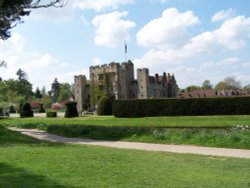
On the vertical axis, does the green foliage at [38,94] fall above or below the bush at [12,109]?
above

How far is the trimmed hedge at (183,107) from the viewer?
119ft

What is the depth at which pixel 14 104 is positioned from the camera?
91438 mm

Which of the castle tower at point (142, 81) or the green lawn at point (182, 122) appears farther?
the castle tower at point (142, 81)

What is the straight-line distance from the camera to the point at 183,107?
126 feet

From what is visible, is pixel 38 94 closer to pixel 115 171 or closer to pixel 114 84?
pixel 114 84

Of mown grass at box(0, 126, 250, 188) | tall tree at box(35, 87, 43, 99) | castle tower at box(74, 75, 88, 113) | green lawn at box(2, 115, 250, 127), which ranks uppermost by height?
tall tree at box(35, 87, 43, 99)

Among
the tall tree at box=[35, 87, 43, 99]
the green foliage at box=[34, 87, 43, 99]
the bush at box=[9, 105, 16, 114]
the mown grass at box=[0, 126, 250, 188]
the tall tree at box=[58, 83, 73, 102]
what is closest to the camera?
the mown grass at box=[0, 126, 250, 188]

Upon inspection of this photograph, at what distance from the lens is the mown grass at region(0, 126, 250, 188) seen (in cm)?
766

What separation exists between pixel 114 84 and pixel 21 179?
78649 mm

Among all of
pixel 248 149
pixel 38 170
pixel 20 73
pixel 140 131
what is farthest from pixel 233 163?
pixel 20 73

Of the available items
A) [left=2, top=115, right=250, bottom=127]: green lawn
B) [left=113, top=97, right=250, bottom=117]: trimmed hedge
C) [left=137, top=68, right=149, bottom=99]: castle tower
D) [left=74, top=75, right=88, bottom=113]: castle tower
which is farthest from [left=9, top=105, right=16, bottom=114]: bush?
[left=2, top=115, right=250, bottom=127]: green lawn

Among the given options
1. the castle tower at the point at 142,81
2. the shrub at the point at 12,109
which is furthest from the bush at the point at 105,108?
the castle tower at the point at 142,81

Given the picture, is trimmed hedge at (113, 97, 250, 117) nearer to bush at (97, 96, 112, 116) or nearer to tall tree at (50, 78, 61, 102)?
bush at (97, 96, 112, 116)

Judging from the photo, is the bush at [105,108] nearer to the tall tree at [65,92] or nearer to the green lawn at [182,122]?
the green lawn at [182,122]
